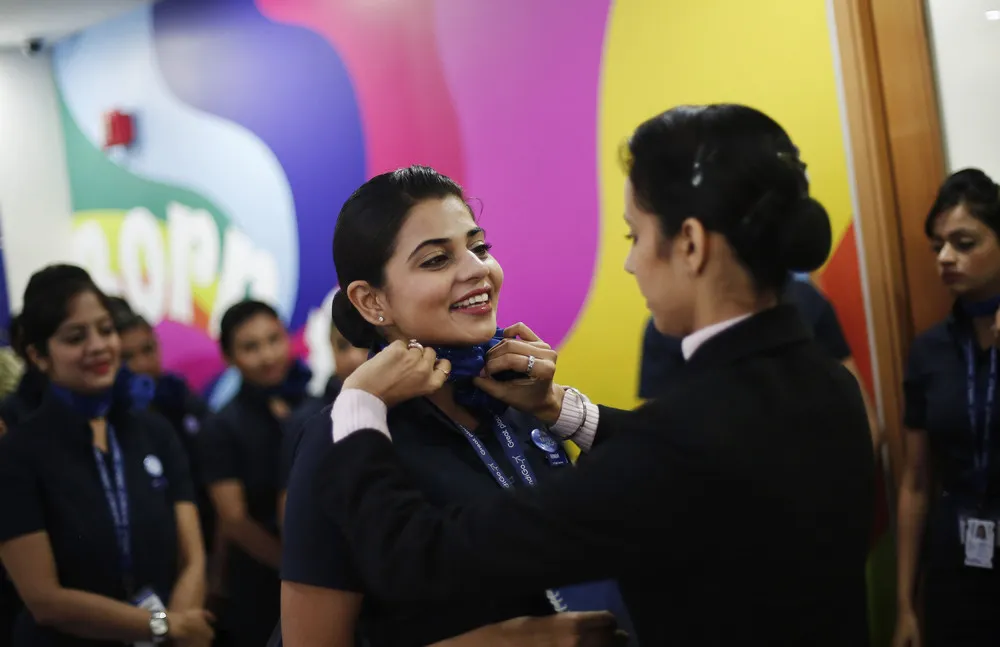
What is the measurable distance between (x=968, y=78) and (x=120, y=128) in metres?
4.65

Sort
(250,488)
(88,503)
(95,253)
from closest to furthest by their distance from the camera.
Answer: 1. (88,503)
2. (250,488)
3. (95,253)

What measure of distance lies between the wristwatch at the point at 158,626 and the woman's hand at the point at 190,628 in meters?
0.01

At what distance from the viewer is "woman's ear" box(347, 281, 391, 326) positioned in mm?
1671

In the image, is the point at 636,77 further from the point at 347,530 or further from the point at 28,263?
the point at 28,263

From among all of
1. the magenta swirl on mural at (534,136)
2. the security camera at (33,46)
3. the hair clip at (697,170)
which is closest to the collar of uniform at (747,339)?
the hair clip at (697,170)

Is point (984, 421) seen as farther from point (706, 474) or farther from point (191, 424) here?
point (191, 424)

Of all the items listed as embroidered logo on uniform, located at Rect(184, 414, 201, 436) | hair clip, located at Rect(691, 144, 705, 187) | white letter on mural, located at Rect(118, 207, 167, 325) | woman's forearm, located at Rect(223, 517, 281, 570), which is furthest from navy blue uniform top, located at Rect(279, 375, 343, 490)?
white letter on mural, located at Rect(118, 207, 167, 325)

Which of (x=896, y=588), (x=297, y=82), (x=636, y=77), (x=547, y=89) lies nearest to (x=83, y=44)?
(x=297, y=82)

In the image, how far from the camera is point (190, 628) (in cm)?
263

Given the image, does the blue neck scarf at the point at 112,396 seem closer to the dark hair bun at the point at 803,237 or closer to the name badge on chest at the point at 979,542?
the dark hair bun at the point at 803,237

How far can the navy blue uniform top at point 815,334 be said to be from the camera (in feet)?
10.0

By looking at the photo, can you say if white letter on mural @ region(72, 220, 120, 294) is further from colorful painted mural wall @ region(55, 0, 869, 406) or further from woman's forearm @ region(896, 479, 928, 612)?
woman's forearm @ region(896, 479, 928, 612)

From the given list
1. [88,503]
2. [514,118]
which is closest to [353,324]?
[88,503]

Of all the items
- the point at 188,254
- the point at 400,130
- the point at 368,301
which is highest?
the point at 400,130
